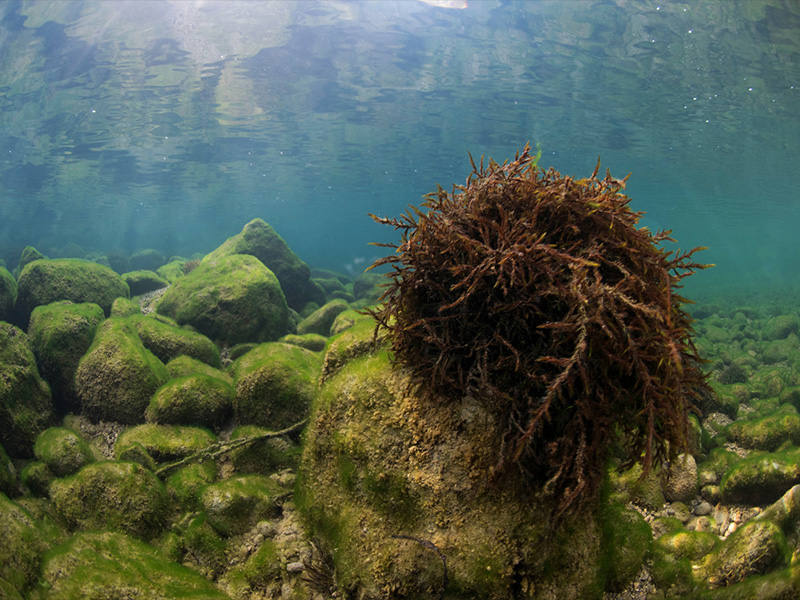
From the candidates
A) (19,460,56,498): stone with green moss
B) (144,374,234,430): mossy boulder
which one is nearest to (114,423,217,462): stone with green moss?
(144,374,234,430): mossy boulder

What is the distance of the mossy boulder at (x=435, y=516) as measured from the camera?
266 centimetres

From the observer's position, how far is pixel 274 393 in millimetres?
5109

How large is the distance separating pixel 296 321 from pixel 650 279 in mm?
9659

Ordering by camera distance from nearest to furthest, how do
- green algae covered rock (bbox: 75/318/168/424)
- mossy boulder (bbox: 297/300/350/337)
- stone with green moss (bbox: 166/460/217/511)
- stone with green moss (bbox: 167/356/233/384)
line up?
stone with green moss (bbox: 166/460/217/511)
green algae covered rock (bbox: 75/318/168/424)
stone with green moss (bbox: 167/356/233/384)
mossy boulder (bbox: 297/300/350/337)

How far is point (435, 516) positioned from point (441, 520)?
48 mm

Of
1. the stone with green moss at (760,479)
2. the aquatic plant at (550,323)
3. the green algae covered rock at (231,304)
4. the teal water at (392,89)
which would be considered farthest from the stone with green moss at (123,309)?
the teal water at (392,89)

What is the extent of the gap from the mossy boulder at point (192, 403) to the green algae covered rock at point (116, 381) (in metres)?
0.29

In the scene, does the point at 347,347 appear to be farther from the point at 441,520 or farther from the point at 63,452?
the point at 63,452

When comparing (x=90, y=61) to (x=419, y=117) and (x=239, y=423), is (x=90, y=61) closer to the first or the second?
(x=419, y=117)

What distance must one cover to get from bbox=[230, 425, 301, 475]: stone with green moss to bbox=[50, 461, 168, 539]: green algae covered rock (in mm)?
885

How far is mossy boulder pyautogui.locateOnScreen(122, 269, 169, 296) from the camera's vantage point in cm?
1237

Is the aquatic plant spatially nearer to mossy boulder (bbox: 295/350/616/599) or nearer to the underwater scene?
the underwater scene

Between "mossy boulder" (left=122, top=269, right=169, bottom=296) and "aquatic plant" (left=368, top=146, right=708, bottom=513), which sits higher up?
"aquatic plant" (left=368, top=146, right=708, bottom=513)

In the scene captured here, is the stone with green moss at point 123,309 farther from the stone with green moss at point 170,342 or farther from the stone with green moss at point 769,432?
the stone with green moss at point 769,432
